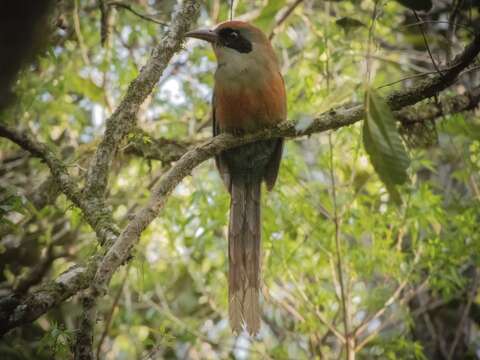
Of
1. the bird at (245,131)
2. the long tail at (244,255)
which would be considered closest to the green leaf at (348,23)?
the bird at (245,131)

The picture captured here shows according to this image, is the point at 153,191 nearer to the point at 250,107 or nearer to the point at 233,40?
the point at 250,107

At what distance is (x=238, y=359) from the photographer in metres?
4.85

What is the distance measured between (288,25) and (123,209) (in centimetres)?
215

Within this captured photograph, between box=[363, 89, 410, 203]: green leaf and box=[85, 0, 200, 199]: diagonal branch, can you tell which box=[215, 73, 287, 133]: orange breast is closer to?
box=[85, 0, 200, 199]: diagonal branch

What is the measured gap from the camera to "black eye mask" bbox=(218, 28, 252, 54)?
3590mm

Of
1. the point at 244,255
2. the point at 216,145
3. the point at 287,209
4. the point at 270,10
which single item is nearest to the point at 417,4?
the point at 270,10

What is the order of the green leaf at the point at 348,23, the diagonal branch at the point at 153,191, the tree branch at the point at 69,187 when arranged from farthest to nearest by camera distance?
1. the green leaf at the point at 348,23
2. the tree branch at the point at 69,187
3. the diagonal branch at the point at 153,191

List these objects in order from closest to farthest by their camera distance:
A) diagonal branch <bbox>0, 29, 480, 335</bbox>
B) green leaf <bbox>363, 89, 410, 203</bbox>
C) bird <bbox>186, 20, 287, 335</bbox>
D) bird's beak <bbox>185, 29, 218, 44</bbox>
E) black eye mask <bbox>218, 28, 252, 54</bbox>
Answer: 1. green leaf <bbox>363, 89, 410, 203</bbox>
2. diagonal branch <bbox>0, 29, 480, 335</bbox>
3. bird <bbox>186, 20, 287, 335</bbox>
4. bird's beak <bbox>185, 29, 218, 44</bbox>
5. black eye mask <bbox>218, 28, 252, 54</bbox>

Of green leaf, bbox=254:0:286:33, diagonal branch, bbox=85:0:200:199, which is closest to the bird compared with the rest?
diagonal branch, bbox=85:0:200:199

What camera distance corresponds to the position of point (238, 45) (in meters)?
3.59

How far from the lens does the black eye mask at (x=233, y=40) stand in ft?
11.8

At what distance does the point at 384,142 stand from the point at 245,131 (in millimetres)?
1855

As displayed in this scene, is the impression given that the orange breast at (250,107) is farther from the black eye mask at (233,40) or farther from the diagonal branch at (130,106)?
the diagonal branch at (130,106)

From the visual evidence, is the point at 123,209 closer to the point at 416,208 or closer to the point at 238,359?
the point at 238,359
